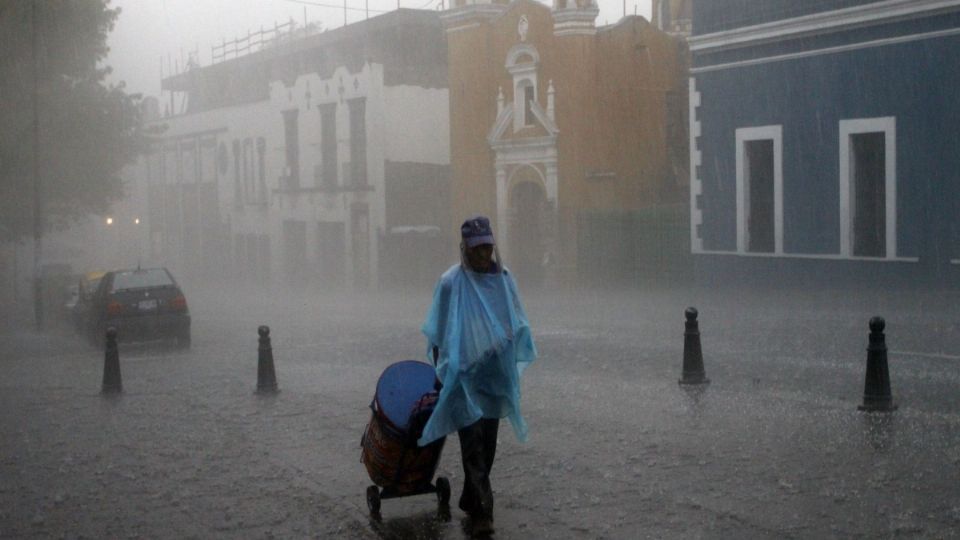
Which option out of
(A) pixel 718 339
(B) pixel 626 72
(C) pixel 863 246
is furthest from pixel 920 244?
(B) pixel 626 72

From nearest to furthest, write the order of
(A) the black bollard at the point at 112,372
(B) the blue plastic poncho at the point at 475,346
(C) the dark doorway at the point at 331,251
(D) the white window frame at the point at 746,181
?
1. (B) the blue plastic poncho at the point at 475,346
2. (A) the black bollard at the point at 112,372
3. (D) the white window frame at the point at 746,181
4. (C) the dark doorway at the point at 331,251

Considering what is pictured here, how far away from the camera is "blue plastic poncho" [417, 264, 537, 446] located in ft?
21.4

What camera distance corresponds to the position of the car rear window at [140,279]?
69.8ft

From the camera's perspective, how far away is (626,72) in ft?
113

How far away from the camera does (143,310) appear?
2084 centimetres

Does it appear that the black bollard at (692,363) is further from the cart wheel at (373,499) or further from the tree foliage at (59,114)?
the tree foliage at (59,114)

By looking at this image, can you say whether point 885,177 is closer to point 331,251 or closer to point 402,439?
point 402,439

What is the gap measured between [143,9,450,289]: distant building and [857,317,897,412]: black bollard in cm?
3256

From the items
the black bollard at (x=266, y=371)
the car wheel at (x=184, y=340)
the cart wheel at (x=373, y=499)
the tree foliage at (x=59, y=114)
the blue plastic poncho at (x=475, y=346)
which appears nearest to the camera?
the blue plastic poncho at (x=475, y=346)

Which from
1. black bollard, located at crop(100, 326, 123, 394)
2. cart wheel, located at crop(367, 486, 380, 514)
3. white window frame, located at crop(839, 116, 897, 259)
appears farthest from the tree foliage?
cart wheel, located at crop(367, 486, 380, 514)

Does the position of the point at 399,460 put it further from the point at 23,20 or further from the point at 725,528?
the point at 23,20

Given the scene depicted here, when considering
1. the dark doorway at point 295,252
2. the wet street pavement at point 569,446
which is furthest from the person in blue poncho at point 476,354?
the dark doorway at point 295,252

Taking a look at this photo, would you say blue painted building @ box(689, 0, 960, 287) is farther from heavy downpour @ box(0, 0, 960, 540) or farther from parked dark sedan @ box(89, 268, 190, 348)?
parked dark sedan @ box(89, 268, 190, 348)

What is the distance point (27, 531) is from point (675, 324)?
14.5 meters
